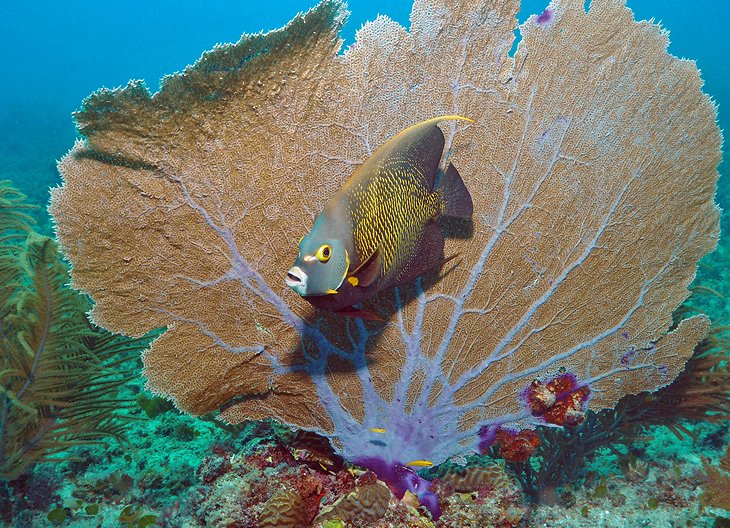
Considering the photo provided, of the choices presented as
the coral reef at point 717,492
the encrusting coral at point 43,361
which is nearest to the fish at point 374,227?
the encrusting coral at point 43,361

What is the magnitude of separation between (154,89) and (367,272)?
134 ft

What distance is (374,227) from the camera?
186 cm

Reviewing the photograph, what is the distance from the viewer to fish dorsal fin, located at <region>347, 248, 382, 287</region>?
5.78 feet

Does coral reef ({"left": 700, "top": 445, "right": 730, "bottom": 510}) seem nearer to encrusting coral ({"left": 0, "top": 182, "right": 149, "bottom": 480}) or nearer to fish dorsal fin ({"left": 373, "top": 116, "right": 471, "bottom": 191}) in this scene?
fish dorsal fin ({"left": 373, "top": 116, "right": 471, "bottom": 191})

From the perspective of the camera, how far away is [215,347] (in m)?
2.99

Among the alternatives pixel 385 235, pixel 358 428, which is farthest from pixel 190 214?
pixel 358 428

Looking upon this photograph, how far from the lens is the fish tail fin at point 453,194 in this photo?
239cm

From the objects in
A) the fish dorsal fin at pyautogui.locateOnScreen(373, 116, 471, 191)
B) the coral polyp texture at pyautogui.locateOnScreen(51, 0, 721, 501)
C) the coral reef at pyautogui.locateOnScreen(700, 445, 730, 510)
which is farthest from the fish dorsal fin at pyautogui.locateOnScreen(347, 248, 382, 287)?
the coral reef at pyautogui.locateOnScreen(700, 445, 730, 510)

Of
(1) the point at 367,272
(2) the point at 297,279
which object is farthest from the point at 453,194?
(2) the point at 297,279

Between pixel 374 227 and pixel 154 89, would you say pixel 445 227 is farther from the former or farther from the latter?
pixel 154 89

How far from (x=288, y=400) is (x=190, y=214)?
4.83 ft

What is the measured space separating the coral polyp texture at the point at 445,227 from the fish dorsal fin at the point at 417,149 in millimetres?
616

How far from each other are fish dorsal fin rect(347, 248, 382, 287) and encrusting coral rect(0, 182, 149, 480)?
2.30 m

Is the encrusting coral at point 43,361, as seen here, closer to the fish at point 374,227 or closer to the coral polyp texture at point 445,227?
the coral polyp texture at point 445,227
